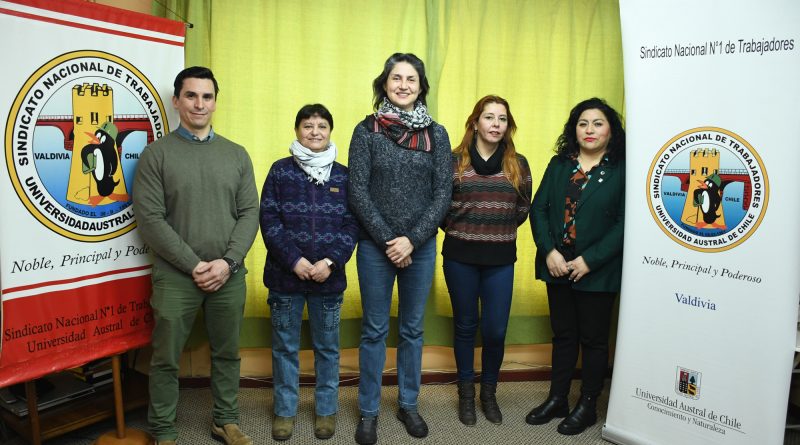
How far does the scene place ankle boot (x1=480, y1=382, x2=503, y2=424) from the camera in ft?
8.63

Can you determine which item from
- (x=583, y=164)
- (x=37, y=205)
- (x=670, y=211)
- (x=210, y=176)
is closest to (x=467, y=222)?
(x=583, y=164)

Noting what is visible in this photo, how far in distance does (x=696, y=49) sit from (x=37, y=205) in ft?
8.20

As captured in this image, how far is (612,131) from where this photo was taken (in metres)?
2.47

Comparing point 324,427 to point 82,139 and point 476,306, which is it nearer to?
point 476,306

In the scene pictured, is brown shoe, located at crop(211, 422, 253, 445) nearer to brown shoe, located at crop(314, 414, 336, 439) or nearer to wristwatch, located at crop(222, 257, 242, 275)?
brown shoe, located at crop(314, 414, 336, 439)

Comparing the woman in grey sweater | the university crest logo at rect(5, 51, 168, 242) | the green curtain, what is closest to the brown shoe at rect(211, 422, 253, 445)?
the woman in grey sweater

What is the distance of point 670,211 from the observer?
227 centimetres

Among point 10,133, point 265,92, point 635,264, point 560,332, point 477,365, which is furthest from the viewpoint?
point 477,365

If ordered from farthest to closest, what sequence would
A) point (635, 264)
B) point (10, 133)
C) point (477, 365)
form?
point (477, 365) < point (635, 264) < point (10, 133)

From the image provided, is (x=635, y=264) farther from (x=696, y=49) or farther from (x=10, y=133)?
(x=10, y=133)

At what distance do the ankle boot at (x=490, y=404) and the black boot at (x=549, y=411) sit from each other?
5.9 inches

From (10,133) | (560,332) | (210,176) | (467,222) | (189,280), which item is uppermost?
(10,133)

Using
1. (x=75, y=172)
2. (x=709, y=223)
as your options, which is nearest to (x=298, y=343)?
(x=75, y=172)

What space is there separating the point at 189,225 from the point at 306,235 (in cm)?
45
